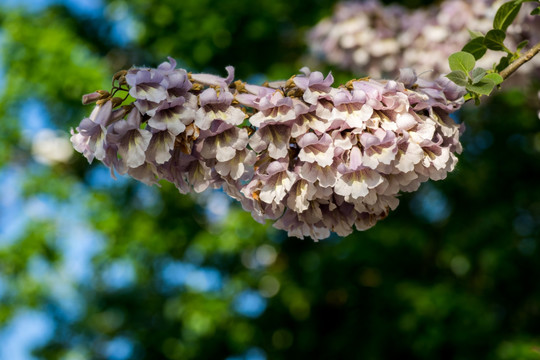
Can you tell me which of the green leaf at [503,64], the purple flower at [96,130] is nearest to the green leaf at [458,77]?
the green leaf at [503,64]

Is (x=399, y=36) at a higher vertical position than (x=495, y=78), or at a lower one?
lower

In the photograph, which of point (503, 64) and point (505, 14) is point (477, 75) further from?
point (505, 14)

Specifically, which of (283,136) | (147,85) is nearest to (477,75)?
(283,136)

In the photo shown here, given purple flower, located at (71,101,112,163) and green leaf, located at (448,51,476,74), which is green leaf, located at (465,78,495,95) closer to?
green leaf, located at (448,51,476,74)

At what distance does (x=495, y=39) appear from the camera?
5.14 ft

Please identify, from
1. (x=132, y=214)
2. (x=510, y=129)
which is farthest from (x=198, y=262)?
(x=510, y=129)

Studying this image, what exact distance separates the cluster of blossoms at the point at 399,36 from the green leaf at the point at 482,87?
1264 mm

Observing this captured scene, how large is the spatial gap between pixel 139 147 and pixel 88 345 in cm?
659

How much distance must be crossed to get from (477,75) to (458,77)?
0.04 meters

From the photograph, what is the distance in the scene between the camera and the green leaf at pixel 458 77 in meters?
1.39

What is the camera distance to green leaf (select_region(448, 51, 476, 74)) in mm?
1396

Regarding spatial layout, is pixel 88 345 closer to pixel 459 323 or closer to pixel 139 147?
pixel 459 323

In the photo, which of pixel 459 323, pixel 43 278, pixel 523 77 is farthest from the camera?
pixel 43 278

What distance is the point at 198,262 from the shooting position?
16.5 feet
